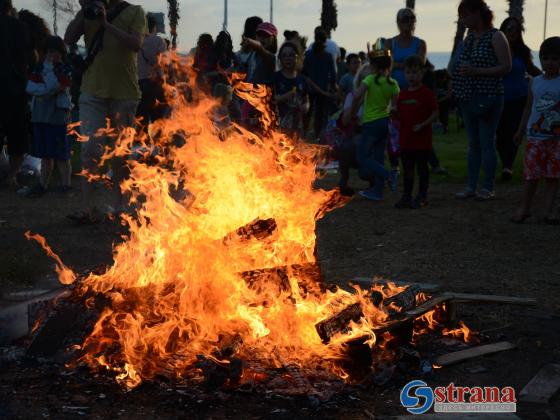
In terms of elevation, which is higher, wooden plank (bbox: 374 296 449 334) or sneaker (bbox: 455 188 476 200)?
sneaker (bbox: 455 188 476 200)

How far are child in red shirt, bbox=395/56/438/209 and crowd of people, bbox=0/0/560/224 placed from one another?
0.6 inches

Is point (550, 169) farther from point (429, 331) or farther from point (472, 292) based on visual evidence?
point (429, 331)

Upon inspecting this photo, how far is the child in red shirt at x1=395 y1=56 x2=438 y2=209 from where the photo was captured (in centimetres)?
941

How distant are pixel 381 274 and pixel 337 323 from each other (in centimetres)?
222

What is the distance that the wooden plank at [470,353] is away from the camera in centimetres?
455

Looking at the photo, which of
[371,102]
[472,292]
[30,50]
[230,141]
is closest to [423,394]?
[472,292]

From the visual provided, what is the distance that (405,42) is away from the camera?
10.6 metres

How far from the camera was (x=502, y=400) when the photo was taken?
4.03m

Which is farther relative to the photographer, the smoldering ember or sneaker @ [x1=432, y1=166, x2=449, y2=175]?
sneaker @ [x1=432, y1=166, x2=449, y2=175]

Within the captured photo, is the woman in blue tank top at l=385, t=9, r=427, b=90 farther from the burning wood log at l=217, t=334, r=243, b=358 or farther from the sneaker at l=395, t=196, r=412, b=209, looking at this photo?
the burning wood log at l=217, t=334, r=243, b=358

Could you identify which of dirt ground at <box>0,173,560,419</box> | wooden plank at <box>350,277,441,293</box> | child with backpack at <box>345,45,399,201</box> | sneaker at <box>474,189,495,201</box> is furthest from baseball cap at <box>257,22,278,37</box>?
wooden plank at <box>350,277,441,293</box>

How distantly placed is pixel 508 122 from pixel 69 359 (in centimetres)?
867

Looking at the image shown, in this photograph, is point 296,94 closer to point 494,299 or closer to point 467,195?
point 467,195

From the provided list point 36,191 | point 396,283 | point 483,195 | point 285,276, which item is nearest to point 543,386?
point 285,276
